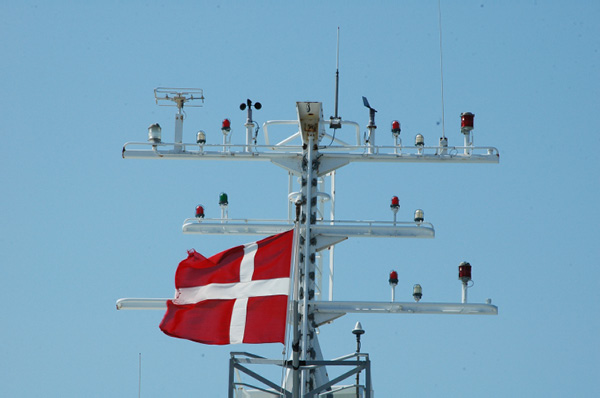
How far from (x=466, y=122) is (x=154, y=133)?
608cm

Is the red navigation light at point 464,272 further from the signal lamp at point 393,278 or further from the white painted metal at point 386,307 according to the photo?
the signal lamp at point 393,278

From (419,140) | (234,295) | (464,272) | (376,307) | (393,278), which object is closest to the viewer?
(234,295)

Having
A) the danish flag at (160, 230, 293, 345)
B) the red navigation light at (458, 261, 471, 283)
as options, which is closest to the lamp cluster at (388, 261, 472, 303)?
the red navigation light at (458, 261, 471, 283)

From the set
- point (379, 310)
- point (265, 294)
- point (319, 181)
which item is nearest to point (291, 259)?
point (265, 294)

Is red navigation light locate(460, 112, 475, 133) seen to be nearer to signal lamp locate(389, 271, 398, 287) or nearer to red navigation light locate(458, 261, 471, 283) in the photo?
red navigation light locate(458, 261, 471, 283)

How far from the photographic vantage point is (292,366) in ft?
67.6

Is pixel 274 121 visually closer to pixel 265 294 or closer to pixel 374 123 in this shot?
pixel 374 123

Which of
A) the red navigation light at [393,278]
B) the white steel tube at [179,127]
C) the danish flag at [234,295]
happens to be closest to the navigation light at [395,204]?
the red navigation light at [393,278]

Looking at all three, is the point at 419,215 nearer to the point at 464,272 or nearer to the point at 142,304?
the point at 464,272

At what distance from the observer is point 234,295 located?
76.9ft

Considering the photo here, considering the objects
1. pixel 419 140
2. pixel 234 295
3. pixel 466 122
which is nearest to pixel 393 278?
pixel 419 140

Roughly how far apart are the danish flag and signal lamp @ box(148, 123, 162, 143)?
339 centimetres

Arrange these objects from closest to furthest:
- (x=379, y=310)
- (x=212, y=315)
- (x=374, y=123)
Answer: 1. (x=212, y=315)
2. (x=379, y=310)
3. (x=374, y=123)

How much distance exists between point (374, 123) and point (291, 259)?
4650 mm
